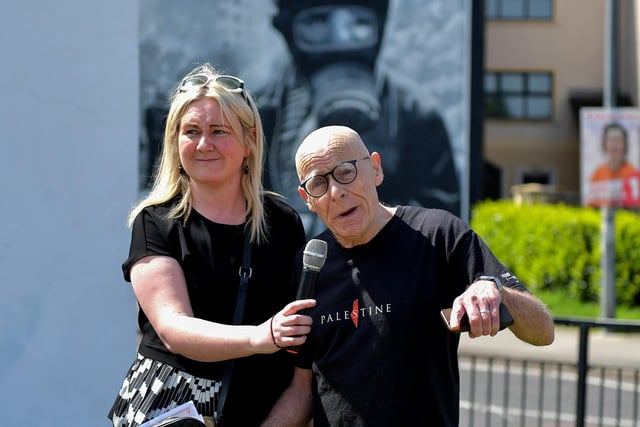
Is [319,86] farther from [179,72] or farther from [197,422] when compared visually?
[197,422]

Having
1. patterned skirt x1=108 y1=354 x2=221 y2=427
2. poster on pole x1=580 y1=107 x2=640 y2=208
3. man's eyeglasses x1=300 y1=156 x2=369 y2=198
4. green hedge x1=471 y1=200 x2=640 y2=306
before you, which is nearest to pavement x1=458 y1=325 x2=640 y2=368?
green hedge x1=471 y1=200 x2=640 y2=306

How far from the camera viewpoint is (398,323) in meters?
2.56

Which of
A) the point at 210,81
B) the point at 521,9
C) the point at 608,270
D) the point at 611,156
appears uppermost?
the point at 521,9

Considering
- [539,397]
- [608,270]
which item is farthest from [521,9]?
[539,397]

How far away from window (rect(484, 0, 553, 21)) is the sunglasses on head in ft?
104

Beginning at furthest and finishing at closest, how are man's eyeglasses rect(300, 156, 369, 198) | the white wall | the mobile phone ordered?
the white wall → man's eyeglasses rect(300, 156, 369, 198) → the mobile phone

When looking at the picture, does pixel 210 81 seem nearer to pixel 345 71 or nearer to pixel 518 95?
pixel 345 71

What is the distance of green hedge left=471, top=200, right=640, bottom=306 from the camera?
1509cm

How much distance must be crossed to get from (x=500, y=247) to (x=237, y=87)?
15.0 m

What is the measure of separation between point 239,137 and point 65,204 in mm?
960

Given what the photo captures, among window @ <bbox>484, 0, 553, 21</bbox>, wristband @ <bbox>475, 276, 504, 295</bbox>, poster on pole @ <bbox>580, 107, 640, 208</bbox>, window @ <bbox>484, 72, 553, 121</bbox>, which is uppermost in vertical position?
window @ <bbox>484, 0, 553, 21</bbox>

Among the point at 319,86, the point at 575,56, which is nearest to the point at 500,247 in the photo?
the point at 319,86

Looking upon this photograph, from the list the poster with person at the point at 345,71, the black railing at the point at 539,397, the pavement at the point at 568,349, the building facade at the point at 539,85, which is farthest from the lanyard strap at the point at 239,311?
the building facade at the point at 539,85

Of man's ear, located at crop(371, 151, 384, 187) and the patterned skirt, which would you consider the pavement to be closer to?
the patterned skirt
